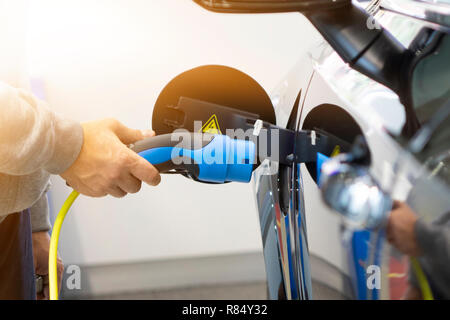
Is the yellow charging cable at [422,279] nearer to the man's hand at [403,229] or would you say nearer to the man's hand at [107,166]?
the man's hand at [403,229]

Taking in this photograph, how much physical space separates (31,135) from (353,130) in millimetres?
247

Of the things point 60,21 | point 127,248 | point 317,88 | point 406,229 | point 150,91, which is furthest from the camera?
point 127,248

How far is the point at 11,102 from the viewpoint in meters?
0.34

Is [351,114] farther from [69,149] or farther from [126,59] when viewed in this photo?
[126,59]

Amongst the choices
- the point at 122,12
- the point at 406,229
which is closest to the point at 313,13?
the point at 406,229

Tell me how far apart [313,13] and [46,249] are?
1.77ft

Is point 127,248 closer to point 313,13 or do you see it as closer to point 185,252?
point 185,252

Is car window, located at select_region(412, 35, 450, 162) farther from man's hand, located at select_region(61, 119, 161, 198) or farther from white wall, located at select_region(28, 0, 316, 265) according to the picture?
white wall, located at select_region(28, 0, 316, 265)

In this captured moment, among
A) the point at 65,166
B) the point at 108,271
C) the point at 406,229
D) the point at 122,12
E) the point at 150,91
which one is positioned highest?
the point at 122,12

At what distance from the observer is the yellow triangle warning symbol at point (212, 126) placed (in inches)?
17.5

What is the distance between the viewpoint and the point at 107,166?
394 millimetres

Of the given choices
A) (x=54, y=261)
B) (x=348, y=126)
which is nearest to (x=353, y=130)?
(x=348, y=126)

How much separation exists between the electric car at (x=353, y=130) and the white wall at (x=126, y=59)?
0.63 m

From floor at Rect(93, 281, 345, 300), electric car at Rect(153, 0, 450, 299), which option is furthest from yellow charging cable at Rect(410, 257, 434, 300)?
floor at Rect(93, 281, 345, 300)
